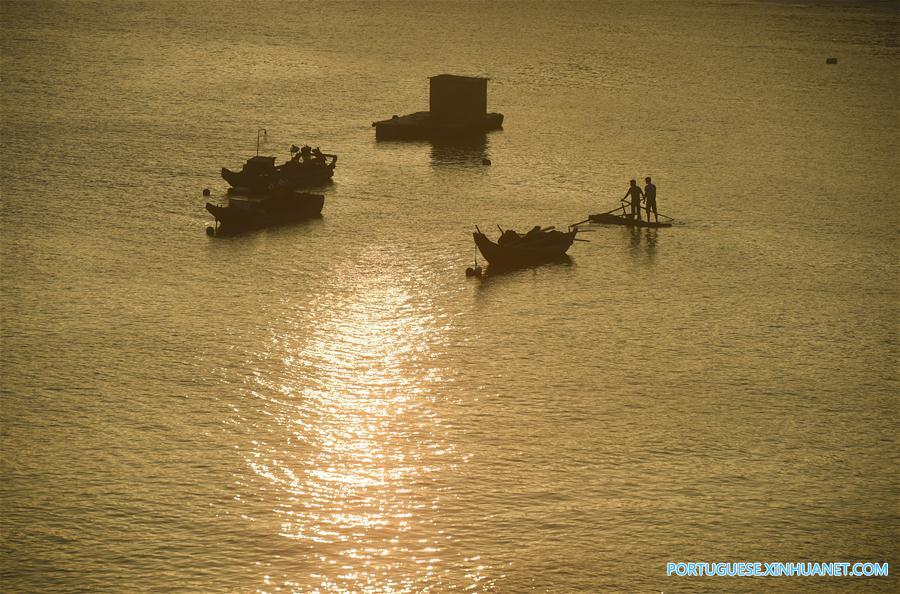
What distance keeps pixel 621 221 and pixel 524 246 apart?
9.66 metres

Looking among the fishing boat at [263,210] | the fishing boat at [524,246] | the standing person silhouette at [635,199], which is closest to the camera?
the fishing boat at [524,246]

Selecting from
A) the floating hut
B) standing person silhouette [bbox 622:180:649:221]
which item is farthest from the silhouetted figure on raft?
the floating hut

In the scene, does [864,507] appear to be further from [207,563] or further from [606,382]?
[207,563]

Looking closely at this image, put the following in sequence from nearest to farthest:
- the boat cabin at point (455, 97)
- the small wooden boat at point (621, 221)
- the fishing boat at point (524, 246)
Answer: the fishing boat at point (524, 246) < the small wooden boat at point (621, 221) < the boat cabin at point (455, 97)

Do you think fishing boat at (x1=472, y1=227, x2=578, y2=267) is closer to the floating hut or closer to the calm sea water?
the calm sea water

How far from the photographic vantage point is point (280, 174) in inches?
2527

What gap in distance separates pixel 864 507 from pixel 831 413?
5.93 m

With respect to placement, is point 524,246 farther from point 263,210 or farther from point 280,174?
point 280,174

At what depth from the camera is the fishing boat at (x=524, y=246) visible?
163ft

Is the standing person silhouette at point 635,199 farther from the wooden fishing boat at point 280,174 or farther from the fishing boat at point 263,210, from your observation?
the wooden fishing boat at point 280,174

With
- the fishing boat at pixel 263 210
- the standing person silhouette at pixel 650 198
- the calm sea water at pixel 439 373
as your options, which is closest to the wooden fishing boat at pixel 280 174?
the fishing boat at pixel 263 210

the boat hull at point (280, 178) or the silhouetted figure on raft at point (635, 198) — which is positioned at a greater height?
the boat hull at point (280, 178)

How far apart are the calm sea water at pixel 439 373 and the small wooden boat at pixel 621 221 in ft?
2.71

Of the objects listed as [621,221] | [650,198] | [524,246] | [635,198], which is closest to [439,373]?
[524,246]
